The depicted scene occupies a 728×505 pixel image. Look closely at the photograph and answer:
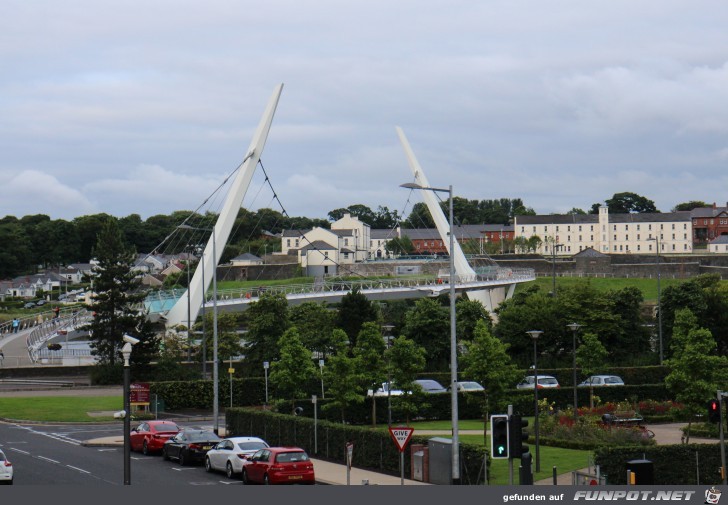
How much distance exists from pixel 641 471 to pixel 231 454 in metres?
13.3

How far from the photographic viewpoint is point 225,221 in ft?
303

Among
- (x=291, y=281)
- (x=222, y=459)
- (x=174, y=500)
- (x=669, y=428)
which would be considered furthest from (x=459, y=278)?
(x=174, y=500)

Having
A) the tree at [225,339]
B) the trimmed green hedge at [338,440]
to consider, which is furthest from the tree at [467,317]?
the trimmed green hedge at [338,440]

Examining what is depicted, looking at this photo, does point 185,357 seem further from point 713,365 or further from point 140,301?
point 713,365

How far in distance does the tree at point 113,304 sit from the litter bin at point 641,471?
156 feet

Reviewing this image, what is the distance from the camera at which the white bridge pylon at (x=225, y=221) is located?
291ft

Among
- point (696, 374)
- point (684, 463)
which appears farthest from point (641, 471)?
point (696, 374)

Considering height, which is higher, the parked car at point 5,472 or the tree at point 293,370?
the tree at point 293,370

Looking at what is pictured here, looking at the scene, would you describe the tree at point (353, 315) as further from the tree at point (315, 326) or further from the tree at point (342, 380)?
the tree at point (342, 380)

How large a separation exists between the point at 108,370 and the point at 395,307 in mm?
46607

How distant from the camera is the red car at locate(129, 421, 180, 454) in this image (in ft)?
135

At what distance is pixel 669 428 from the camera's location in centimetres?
5031

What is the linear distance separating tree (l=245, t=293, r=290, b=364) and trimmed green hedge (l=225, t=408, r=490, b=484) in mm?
21726

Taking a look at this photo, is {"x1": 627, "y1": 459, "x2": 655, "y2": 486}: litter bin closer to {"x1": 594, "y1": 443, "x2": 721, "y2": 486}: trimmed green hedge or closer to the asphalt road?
{"x1": 594, "y1": 443, "x2": 721, "y2": 486}: trimmed green hedge
